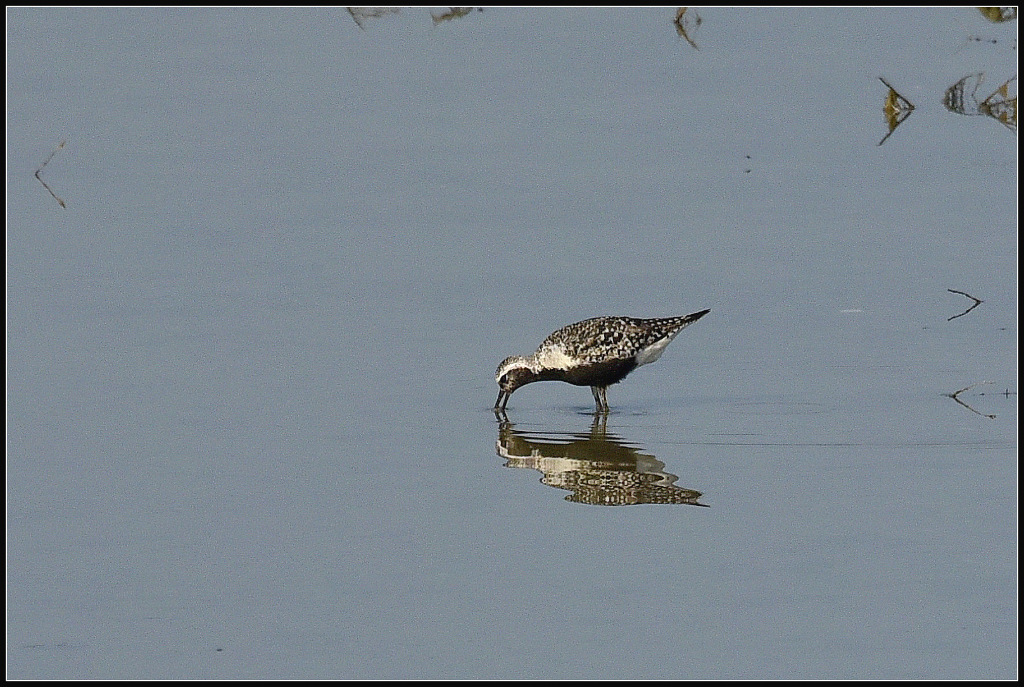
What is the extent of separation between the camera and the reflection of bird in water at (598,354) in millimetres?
10039

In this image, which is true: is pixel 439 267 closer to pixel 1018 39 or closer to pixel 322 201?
pixel 322 201

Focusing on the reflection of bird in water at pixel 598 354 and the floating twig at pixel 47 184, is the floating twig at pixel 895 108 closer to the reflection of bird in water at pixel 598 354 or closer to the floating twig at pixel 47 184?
the reflection of bird in water at pixel 598 354

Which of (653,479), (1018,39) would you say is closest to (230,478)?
(653,479)

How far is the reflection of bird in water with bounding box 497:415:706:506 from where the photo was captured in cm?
807

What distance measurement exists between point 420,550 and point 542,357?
3083mm

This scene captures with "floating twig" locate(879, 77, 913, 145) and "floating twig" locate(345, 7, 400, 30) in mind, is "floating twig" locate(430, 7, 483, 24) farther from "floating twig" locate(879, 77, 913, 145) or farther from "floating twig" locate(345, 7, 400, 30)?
"floating twig" locate(879, 77, 913, 145)

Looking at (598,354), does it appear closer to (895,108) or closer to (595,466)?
(595,466)

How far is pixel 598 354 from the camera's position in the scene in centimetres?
1002

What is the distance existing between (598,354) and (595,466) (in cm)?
125

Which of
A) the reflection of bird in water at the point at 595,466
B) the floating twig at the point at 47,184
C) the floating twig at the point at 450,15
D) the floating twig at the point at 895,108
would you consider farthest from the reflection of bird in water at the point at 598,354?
the floating twig at the point at 450,15

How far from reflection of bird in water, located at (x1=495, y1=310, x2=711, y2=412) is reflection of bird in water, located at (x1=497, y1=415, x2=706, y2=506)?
1.21ft

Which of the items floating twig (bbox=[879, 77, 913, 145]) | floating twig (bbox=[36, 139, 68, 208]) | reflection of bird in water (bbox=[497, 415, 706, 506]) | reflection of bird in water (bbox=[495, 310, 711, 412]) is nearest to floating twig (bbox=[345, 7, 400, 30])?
floating twig (bbox=[36, 139, 68, 208])

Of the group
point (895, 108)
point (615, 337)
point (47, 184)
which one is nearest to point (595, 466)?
point (615, 337)

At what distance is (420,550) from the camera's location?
7230 mm
